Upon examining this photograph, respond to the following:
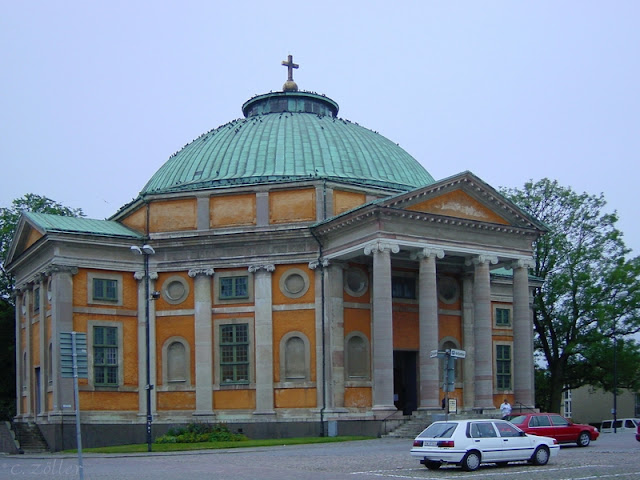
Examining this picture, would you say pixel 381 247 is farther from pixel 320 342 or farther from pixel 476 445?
pixel 476 445

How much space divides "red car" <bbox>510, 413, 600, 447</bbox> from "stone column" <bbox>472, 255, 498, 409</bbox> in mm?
10523

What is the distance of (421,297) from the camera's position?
44.7 meters

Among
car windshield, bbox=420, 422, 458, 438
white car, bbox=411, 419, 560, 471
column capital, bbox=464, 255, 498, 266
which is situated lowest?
white car, bbox=411, 419, 560, 471

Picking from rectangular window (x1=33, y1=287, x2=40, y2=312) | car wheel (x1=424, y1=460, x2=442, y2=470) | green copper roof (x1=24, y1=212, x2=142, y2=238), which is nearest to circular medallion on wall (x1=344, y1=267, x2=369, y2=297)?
green copper roof (x1=24, y1=212, x2=142, y2=238)

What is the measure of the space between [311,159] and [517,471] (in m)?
29.3

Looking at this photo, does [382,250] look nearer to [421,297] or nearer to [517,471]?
[421,297]

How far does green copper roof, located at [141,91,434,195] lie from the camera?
51.1 meters

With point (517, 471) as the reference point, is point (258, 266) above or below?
above

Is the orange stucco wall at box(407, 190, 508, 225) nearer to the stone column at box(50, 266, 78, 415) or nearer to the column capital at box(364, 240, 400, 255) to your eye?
the column capital at box(364, 240, 400, 255)

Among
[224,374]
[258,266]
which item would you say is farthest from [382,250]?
[224,374]

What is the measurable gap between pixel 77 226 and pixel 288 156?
39.6 ft

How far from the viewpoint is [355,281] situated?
48.2 m

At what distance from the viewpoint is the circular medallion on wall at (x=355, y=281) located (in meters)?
47.9

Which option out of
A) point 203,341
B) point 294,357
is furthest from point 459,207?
point 203,341
